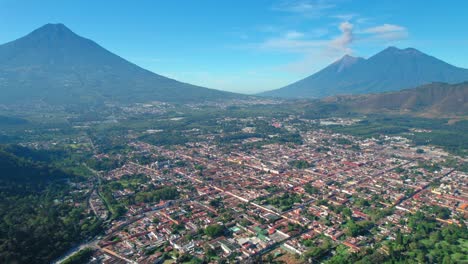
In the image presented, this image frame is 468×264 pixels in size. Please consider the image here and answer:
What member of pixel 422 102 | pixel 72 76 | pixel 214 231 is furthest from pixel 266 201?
pixel 72 76

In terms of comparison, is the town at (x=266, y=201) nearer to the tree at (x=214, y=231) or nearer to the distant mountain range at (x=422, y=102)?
the tree at (x=214, y=231)

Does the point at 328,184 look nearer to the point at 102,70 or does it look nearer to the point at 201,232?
the point at 201,232

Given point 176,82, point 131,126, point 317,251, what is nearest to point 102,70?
point 176,82

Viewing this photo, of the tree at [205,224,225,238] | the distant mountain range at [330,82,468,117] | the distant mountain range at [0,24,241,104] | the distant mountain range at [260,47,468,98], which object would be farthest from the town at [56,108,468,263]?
the distant mountain range at [260,47,468,98]

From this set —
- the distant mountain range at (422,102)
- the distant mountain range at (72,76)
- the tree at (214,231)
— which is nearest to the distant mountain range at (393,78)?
the distant mountain range at (422,102)

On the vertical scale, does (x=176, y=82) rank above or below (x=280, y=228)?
above

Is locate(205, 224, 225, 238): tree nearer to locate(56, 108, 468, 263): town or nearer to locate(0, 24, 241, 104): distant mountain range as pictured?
locate(56, 108, 468, 263): town

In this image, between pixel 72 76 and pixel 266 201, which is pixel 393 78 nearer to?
pixel 72 76
